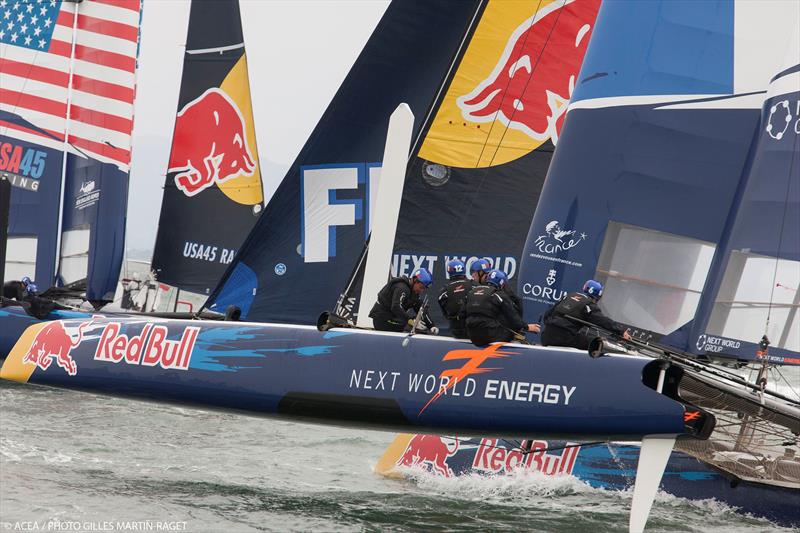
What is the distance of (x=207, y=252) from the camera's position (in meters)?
18.9

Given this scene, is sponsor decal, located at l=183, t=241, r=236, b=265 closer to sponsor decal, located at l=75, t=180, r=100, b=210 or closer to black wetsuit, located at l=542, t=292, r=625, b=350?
sponsor decal, located at l=75, t=180, r=100, b=210

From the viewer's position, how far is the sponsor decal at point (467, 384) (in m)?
7.55

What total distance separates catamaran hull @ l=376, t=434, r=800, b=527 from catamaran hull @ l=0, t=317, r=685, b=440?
0.83 metres

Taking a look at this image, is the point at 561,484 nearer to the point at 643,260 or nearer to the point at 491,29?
the point at 643,260

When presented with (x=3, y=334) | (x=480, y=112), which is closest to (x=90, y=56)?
(x=3, y=334)

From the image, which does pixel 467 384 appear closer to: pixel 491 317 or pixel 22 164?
pixel 491 317

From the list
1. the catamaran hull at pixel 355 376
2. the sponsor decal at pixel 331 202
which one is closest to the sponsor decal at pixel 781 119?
the catamaran hull at pixel 355 376

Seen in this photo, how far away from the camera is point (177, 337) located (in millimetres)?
9203

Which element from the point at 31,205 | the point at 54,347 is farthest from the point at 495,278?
the point at 31,205

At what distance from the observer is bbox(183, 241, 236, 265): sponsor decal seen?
18828 millimetres

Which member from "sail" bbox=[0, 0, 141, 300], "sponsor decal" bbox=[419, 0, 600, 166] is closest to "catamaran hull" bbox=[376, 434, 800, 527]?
"sponsor decal" bbox=[419, 0, 600, 166]

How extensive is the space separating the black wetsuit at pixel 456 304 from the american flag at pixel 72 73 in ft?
38.7

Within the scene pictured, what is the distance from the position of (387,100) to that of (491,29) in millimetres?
1383

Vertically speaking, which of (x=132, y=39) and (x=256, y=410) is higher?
(x=132, y=39)
